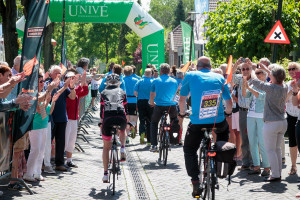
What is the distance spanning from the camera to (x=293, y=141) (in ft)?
32.6

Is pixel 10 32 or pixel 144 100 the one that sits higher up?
pixel 10 32

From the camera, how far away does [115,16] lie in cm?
1975

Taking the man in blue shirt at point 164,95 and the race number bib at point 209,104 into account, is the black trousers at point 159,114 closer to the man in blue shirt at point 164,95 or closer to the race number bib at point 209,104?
the man in blue shirt at point 164,95

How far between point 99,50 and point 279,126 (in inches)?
2946

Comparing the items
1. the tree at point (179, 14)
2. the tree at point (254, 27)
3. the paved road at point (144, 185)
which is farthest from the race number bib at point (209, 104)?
the tree at point (179, 14)

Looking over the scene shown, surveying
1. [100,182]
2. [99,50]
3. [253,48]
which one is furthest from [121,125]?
[99,50]

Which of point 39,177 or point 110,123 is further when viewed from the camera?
point 39,177

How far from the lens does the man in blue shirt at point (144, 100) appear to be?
14453mm

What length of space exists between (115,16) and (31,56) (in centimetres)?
1227

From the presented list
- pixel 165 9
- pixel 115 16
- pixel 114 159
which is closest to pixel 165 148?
pixel 114 159

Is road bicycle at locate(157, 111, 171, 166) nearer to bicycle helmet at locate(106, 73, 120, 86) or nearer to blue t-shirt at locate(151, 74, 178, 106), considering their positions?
blue t-shirt at locate(151, 74, 178, 106)

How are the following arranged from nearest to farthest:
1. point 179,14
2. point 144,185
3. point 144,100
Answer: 1. point 144,185
2. point 144,100
3. point 179,14

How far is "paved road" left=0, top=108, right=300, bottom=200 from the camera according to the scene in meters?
7.98

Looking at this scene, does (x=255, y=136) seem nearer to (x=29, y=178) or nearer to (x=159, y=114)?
(x=159, y=114)
